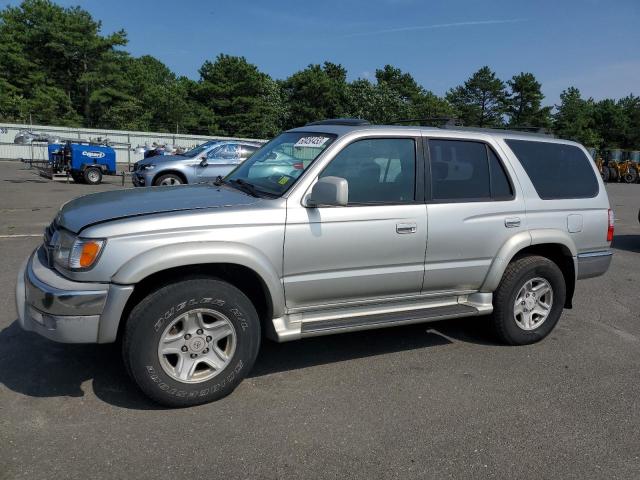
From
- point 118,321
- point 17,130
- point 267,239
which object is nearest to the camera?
point 118,321

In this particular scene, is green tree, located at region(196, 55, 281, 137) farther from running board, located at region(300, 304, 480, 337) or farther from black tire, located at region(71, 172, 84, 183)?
running board, located at region(300, 304, 480, 337)

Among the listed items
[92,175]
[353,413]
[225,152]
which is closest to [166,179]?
[225,152]

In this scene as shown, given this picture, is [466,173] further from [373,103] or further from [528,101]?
[528,101]

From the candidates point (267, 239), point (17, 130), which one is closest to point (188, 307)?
point (267, 239)

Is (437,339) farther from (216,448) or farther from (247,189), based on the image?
(216,448)

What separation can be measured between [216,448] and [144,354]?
2.34 ft

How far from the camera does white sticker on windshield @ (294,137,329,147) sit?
4.11 m

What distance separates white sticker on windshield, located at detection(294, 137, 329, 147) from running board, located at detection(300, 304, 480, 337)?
1.32 meters

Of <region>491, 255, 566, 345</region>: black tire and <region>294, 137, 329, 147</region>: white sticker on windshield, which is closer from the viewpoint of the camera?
<region>294, 137, 329, 147</region>: white sticker on windshield

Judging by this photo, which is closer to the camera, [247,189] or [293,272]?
[293,272]

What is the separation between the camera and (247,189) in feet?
13.5

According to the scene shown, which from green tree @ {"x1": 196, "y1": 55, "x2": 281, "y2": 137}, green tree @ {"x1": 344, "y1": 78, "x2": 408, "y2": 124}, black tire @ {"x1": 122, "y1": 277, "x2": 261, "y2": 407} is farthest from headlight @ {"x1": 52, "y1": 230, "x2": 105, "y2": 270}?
green tree @ {"x1": 344, "y1": 78, "x2": 408, "y2": 124}

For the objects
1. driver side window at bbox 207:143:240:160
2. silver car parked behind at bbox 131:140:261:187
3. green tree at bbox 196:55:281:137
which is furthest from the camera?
green tree at bbox 196:55:281:137

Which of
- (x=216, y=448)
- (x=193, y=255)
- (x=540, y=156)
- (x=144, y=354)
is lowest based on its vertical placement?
(x=216, y=448)
